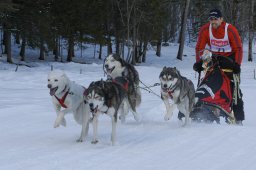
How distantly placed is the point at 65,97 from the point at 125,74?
6.65ft

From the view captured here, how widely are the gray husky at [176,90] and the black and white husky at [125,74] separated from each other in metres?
0.71

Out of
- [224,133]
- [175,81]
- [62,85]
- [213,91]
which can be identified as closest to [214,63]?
[213,91]

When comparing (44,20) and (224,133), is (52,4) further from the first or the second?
(224,133)

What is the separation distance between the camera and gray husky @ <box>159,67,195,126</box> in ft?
20.2

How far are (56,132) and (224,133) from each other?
242 cm

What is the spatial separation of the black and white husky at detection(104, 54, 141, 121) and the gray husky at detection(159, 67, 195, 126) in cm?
71

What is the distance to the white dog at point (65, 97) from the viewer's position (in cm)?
507

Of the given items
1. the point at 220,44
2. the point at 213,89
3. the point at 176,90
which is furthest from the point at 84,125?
the point at 220,44

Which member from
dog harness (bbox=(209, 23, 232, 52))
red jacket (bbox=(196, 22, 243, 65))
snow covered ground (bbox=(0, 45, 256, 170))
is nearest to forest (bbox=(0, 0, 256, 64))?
snow covered ground (bbox=(0, 45, 256, 170))

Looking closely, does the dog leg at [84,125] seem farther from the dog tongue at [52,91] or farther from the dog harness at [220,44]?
the dog harness at [220,44]

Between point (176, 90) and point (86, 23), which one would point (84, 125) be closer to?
point (176, 90)

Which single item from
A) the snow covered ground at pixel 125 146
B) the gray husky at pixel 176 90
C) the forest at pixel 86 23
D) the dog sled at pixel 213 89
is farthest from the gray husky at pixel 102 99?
the forest at pixel 86 23

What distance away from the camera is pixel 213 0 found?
3916cm

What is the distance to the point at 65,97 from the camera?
5.12 metres
